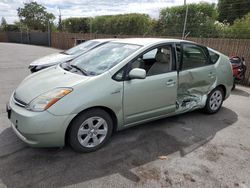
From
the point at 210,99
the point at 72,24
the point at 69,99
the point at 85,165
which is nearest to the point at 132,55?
the point at 69,99

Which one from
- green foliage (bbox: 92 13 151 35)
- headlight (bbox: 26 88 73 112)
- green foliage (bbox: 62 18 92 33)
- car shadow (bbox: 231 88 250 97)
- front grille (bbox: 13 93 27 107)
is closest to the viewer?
headlight (bbox: 26 88 73 112)

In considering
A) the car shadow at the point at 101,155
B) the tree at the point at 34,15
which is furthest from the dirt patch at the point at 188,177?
the tree at the point at 34,15

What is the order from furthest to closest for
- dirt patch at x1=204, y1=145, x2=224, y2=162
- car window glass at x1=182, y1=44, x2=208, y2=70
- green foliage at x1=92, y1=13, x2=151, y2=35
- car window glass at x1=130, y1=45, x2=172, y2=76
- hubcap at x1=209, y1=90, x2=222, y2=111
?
green foliage at x1=92, y1=13, x2=151, y2=35, hubcap at x1=209, y1=90, x2=222, y2=111, car window glass at x1=182, y1=44, x2=208, y2=70, car window glass at x1=130, y1=45, x2=172, y2=76, dirt patch at x1=204, y1=145, x2=224, y2=162

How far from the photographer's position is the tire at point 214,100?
14.4 feet

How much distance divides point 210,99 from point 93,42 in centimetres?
482

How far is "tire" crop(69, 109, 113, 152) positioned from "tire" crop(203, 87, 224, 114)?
2321mm

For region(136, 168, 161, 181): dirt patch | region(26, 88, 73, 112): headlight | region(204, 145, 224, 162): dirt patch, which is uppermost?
region(26, 88, 73, 112): headlight

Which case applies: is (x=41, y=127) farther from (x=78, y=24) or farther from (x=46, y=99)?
(x=78, y=24)

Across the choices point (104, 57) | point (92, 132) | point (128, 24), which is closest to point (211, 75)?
point (104, 57)

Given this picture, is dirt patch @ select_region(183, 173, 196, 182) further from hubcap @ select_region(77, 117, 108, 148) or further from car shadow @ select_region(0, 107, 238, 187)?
hubcap @ select_region(77, 117, 108, 148)

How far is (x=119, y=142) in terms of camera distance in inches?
130

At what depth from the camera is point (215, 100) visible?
451 centimetres

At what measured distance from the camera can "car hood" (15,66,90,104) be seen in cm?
278

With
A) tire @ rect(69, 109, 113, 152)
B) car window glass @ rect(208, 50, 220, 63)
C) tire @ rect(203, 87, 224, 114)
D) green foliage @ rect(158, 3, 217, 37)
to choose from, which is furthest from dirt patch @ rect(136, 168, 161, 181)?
green foliage @ rect(158, 3, 217, 37)
